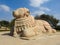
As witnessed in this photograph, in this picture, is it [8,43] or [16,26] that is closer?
[8,43]

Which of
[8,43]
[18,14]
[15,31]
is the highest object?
[18,14]

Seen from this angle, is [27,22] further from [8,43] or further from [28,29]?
[8,43]

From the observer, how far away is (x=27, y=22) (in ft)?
34.3

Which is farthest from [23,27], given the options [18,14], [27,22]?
[18,14]

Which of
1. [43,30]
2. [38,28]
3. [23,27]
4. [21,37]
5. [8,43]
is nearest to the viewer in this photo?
[8,43]

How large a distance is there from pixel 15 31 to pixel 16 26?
15.8 inches

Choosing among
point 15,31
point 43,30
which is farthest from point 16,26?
point 43,30

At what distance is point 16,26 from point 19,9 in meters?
1.57

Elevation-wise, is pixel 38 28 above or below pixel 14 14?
below

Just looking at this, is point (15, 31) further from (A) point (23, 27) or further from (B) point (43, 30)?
(B) point (43, 30)

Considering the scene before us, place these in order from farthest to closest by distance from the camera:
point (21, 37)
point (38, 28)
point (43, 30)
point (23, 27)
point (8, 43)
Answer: point (43, 30)
point (38, 28)
point (23, 27)
point (21, 37)
point (8, 43)

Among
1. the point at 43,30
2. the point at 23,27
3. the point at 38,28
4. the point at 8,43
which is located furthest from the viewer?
the point at 43,30

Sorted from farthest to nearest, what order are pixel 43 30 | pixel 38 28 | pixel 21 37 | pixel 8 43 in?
pixel 43 30, pixel 38 28, pixel 21 37, pixel 8 43

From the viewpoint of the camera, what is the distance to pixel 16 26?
34.7 feet
